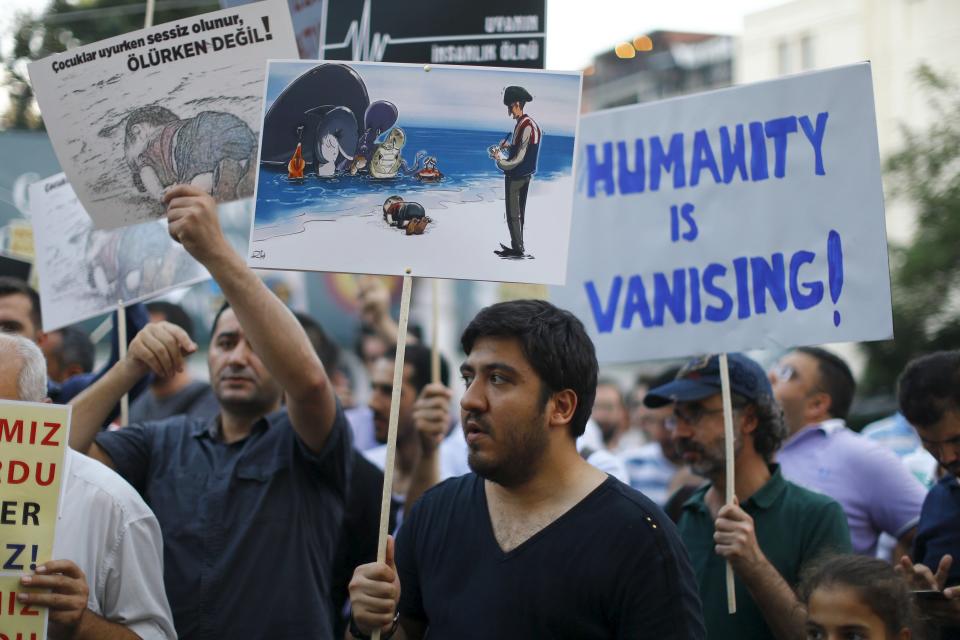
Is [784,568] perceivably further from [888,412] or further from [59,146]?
[888,412]

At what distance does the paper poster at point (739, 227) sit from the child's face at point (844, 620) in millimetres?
1059

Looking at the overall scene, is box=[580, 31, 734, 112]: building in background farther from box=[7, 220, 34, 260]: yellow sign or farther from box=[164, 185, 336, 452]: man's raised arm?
box=[164, 185, 336, 452]: man's raised arm

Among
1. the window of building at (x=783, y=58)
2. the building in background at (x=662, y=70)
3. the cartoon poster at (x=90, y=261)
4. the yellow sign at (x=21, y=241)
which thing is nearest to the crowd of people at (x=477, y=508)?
the cartoon poster at (x=90, y=261)

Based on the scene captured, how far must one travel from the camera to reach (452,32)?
16.1 feet

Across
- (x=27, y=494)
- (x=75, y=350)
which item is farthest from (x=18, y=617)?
(x=75, y=350)

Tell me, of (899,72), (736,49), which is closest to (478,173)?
(899,72)

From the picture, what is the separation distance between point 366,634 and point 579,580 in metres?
0.60

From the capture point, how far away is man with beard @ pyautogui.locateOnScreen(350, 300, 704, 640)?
2912 mm

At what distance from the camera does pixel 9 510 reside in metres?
3.05

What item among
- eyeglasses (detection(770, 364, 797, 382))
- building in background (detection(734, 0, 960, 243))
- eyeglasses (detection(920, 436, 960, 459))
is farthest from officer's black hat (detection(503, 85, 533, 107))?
building in background (detection(734, 0, 960, 243))

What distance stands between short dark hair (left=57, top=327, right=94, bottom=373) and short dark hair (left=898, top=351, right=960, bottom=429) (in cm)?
367

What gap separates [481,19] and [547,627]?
2743 millimetres

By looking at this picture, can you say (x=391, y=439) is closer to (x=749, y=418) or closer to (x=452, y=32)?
(x=749, y=418)

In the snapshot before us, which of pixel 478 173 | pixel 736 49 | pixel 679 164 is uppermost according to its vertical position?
pixel 736 49
